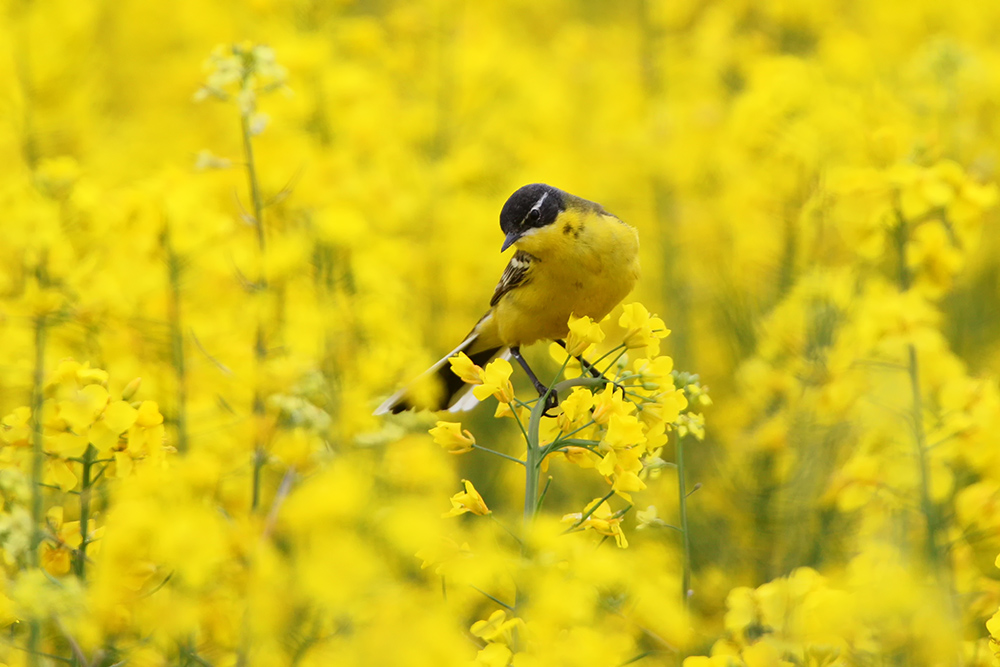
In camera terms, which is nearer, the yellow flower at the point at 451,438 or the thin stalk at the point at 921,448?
the yellow flower at the point at 451,438

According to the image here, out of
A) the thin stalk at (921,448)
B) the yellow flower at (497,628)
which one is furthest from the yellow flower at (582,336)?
the thin stalk at (921,448)

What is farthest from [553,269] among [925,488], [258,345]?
[925,488]

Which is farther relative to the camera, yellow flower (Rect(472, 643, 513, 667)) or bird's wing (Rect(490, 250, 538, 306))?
bird's wing (Rect(490, 250, 538, 306))

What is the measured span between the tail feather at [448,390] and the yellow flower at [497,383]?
1315 mm

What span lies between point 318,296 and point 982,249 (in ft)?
17.9

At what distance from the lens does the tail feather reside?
4168 millimetres

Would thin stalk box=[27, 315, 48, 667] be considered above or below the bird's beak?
below

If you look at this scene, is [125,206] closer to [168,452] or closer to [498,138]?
[168,452]

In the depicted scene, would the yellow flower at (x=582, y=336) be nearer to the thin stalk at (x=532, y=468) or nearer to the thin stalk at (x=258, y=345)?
the thin stalk at (x=532, y=468)

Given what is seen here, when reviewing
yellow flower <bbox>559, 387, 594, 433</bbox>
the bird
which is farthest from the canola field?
the bird

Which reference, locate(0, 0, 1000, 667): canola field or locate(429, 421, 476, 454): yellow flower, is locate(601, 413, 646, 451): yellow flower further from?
locate(429, 421, 476, 454): yellow flower

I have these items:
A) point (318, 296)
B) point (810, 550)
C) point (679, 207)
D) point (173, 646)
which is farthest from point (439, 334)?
point (173, 646)

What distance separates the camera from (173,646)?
2.60 metres

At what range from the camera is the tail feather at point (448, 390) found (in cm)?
417
